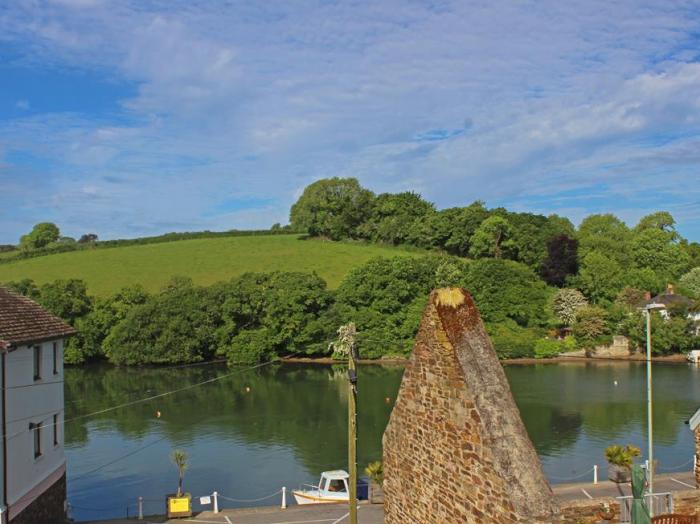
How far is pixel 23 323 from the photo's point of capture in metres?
19.2

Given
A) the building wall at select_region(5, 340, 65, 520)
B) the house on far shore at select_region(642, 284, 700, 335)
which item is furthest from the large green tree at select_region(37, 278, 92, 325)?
the house on far shore at select_region(642, 284, 700, 335)

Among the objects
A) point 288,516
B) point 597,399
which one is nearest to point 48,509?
point 288,516

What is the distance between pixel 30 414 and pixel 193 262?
6974 centimetres

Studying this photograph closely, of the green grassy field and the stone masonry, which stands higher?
the green grassy field

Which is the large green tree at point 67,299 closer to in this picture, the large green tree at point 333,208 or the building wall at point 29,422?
the large green tree at point 333,208

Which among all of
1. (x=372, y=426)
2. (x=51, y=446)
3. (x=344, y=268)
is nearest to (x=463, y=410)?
(x=51, y=446)

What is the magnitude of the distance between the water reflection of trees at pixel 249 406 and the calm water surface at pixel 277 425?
3.7 inches

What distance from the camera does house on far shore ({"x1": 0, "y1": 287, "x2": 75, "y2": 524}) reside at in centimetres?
1706

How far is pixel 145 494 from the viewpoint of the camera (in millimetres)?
27344

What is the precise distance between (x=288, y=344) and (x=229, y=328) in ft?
20.4

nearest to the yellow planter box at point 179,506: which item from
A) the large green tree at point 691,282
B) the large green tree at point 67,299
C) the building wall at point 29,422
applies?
the building wall at point 29,422

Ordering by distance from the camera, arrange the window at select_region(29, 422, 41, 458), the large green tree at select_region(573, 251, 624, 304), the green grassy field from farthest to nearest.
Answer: the green grassy field < the large green tree at select_region(573, 251, 624, 304) < the window at select_region(29, 422, 41, 458)

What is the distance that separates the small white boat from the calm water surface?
3.37 metres

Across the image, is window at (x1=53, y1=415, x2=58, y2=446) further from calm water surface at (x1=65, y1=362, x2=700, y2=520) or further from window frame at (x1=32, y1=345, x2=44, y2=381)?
calm water surface at (x1=65, y1=362, x2=700, y2=520)
